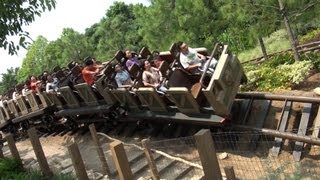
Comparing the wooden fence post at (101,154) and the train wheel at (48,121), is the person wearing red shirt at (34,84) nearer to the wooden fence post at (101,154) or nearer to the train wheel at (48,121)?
the train wheel at (48,121)

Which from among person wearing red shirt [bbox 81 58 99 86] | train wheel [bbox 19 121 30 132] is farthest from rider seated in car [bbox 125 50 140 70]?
train wheel [bbox 19 121 30 132]

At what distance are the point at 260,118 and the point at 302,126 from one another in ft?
3.35

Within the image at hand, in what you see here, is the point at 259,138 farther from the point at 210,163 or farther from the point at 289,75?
the point at 210,163

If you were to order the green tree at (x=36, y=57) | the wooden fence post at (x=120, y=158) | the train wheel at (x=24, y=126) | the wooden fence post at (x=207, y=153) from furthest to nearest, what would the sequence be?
1. the green tree at (x=36, y=57)
2. the train wheel at (x=24, y=126)
3. the wooden fence post at (x=120, y=158)
4. the wooden fence post at (x=207, y=153)

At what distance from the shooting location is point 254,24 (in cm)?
1309

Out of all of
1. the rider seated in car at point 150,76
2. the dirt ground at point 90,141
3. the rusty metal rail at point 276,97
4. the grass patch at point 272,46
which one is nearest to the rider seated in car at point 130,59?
the rider seated in car at point 150,76

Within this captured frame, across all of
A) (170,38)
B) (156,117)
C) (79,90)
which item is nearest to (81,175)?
(156,117)

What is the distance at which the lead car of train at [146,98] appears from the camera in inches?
340

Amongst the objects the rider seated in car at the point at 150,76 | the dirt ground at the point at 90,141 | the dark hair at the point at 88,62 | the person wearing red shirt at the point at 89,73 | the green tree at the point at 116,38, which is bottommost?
the dirt ground at the point at 90,141

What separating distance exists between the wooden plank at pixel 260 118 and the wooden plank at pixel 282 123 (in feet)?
1.49

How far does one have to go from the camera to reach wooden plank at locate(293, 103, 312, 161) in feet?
26.2

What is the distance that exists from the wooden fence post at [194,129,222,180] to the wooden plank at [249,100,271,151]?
453cm

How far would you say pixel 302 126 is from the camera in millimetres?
8281

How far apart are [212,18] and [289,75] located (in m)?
7.32
